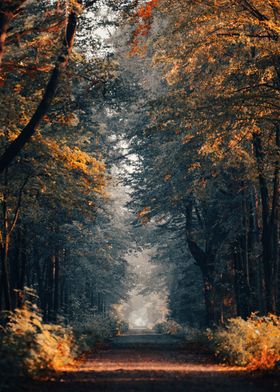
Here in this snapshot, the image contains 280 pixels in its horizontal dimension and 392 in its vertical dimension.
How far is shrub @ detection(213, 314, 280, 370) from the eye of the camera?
14.1 meters

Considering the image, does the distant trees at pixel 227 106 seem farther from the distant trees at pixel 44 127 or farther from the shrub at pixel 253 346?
the shrub at pixel 253 346

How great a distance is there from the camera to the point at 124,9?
1570 centimetres

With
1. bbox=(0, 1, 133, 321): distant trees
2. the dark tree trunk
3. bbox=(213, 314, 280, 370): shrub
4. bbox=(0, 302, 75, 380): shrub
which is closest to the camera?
bbox=(0, 302, 75, 380): shrub

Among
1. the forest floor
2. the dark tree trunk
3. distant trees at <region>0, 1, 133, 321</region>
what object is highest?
distant trees at <region>0, 1, 133, 321</region>

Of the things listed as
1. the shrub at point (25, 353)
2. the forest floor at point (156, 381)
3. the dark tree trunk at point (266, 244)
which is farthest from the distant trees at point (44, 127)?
the dark tree trunk at point (266, 244)

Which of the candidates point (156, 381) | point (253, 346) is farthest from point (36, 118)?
point (253, 346)

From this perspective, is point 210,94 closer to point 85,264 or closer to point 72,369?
point 72,369

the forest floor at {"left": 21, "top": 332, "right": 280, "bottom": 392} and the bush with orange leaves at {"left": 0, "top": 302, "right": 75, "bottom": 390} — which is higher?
the bush with orange leaves at {"left": 0, "top": 302, "right": 75, "bottom": 390}

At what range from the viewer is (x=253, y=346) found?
53.1 feet

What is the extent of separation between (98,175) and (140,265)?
112 metres

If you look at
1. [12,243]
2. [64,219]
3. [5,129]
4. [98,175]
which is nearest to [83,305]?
[64,219]

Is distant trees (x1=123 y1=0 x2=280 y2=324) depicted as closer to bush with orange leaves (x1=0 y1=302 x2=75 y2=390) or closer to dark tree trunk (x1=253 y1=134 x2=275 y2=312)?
dark tree trunk (x1=253 y1=134 x2=275 y2=312)

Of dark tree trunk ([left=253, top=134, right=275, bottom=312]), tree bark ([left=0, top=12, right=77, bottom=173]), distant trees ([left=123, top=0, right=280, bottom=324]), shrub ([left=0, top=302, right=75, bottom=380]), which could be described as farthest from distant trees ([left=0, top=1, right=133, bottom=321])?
dark tree trunk ([left=253, top=134, right=275, bottom=312])

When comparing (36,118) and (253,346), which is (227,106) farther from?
(253,346)
